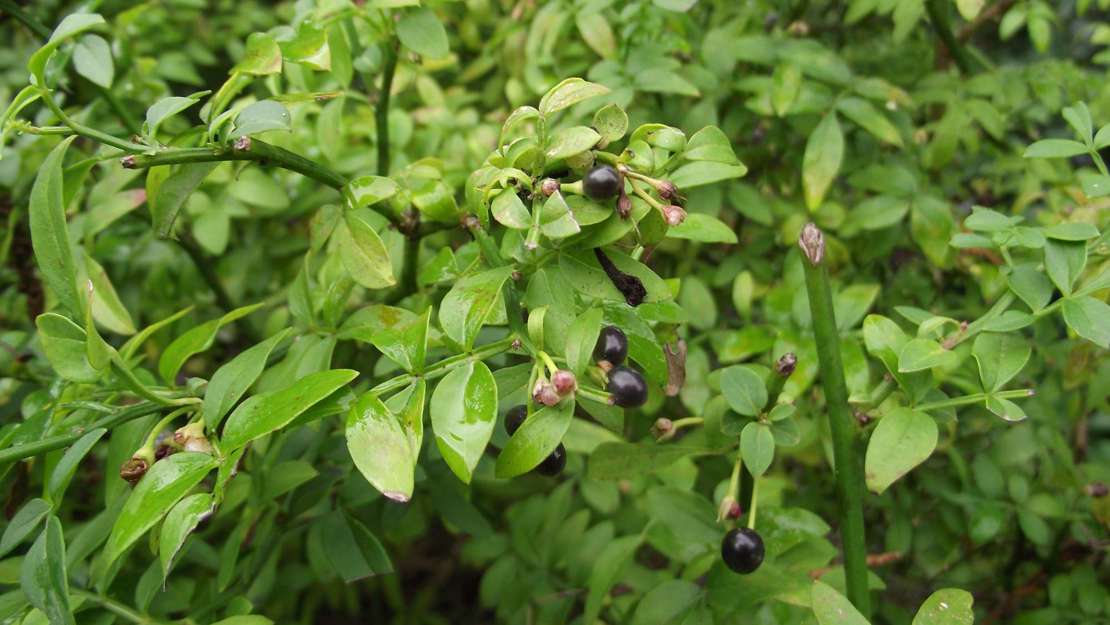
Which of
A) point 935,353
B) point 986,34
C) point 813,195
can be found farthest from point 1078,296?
point 986,34

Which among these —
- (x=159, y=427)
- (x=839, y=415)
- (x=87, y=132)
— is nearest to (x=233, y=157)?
(x=87, y=132)

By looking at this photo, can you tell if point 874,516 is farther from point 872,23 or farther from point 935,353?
point 872,23

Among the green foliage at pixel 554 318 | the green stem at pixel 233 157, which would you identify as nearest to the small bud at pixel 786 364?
the green foliage at pixel 554 318

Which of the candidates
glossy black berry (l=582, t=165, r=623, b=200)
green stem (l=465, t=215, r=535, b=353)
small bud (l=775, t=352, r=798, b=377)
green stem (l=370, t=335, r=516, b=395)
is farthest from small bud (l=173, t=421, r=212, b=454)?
small bud (l=775, t=352, r=798, b=377)

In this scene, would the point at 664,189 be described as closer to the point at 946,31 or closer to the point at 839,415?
the point at 839,415

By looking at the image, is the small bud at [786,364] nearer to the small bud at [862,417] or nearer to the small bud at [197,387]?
the small bud at [862,417]

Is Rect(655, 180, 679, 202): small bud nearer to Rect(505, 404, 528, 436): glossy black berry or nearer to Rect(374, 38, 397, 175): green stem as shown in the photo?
Rect(505, 404, 528, 436): glossy black berry
